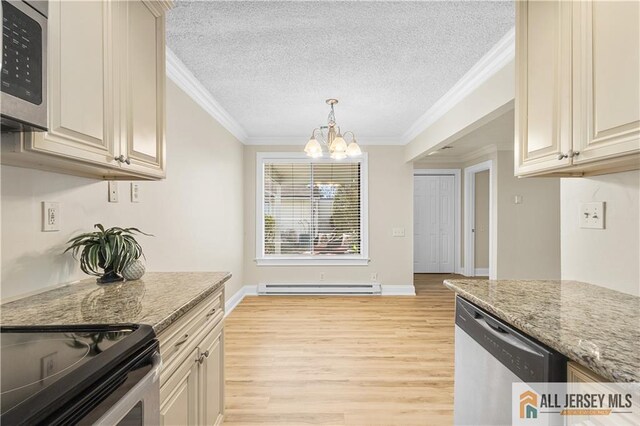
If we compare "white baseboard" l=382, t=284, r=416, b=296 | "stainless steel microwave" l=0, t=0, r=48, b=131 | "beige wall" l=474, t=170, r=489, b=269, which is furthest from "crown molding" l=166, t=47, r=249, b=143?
"beige wall" l=474, t=170, r=489, b=269

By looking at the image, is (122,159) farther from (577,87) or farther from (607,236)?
(607,236)

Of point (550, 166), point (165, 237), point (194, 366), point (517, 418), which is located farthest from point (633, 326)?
point (165, 237)

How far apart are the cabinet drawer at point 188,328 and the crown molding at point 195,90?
1918 millimetres

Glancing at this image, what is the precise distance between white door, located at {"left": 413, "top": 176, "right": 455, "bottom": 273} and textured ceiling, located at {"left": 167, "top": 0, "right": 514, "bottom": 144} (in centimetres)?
357

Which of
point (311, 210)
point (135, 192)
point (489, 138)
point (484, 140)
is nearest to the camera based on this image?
point (135, 192)

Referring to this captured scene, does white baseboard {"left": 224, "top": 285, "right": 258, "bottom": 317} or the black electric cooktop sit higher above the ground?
the black electric cooktop

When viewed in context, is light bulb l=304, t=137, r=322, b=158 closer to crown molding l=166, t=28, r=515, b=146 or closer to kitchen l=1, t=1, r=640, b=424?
kitchen l=1, t=1, r=640, b=424

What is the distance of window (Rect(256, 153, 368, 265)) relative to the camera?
5465 millimetres

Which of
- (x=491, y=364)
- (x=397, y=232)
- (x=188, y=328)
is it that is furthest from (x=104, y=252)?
(x=397, y=232)

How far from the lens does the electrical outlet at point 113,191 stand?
1948 millimetres

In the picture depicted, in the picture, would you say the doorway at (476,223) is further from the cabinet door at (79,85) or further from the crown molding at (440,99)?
the cabinet door at (79,85)

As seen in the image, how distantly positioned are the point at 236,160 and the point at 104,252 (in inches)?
134

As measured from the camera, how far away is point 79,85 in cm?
121

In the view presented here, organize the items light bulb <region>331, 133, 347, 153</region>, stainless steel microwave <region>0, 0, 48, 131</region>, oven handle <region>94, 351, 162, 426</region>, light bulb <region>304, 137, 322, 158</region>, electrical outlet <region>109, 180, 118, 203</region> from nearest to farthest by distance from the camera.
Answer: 1. oven handle <region>94, 351, 162, 426</region>
2. stainless steel microwave <region>0, 0, 48, 131</region>
3. electrical outlet <region>109, 180, 118, 203</region>
4. light bulb <region>331, 133, 347, 153</region>
5. light bulb <region>304, 137, 322, 158</region>
